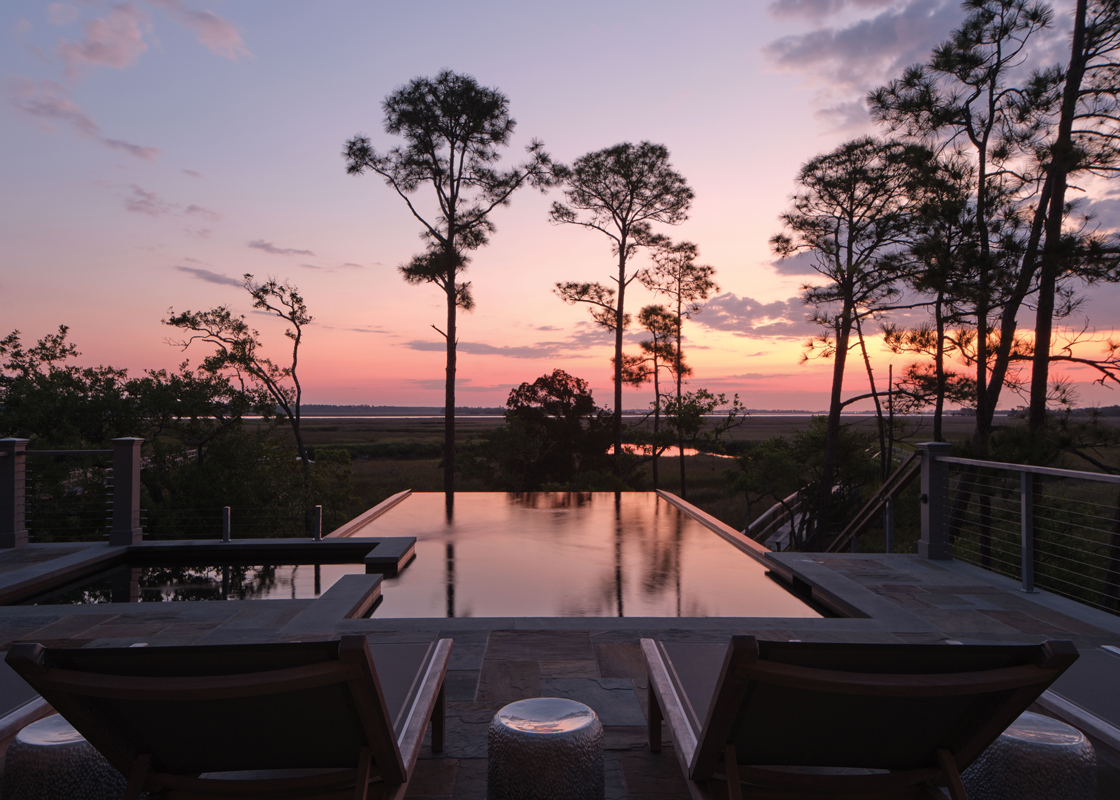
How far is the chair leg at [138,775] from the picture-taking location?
147 cm

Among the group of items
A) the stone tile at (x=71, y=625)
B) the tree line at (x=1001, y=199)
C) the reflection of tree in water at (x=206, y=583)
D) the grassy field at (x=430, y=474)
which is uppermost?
the tree line at (x=1001, y=199)

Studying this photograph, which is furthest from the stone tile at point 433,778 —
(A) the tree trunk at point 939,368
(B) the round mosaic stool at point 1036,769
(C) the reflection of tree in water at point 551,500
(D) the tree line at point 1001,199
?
(A) the tree trunk at point 939,368

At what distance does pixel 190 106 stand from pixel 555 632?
10788 mm

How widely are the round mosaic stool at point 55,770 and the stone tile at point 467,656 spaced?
1.62 meters

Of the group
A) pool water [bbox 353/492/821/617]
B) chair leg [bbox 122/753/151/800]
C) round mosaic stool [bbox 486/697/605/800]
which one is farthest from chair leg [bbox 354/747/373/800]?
pool water [bbox 353/492/821/617]

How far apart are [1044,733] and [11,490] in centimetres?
794

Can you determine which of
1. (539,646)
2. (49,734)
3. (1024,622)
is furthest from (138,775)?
(1024,622)

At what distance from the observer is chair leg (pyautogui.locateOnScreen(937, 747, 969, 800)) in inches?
59.6

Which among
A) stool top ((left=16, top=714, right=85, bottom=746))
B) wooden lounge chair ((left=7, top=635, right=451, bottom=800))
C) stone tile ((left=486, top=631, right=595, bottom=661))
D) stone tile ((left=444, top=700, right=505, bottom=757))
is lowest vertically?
stone tile ((left=486, top=631, right=595, bottom=661))

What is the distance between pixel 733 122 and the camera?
38.4ft

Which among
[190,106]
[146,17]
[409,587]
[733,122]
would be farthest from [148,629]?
[733,122]

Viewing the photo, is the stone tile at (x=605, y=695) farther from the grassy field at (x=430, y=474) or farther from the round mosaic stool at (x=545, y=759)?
the grassy field at (x=430, y=474)

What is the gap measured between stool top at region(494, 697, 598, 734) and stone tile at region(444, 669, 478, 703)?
1.07m

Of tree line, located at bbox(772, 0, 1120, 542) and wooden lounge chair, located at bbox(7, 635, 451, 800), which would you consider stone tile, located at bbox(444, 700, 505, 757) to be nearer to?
wooden lounge chair, located at bbox(7, 635, 451, 800)
